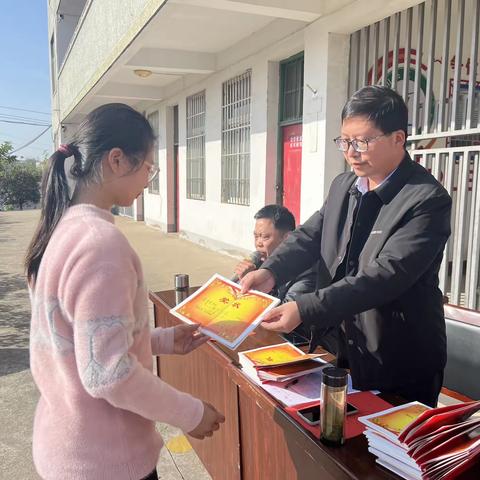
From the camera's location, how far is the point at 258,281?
6.73 feet

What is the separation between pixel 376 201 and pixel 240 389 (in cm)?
90

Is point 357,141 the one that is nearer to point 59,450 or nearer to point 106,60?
point 59,450

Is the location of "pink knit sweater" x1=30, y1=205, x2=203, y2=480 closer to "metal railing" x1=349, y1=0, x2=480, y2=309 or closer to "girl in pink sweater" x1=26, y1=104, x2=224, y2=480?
"girl in pink sweater" x1=26, y1=104, x2=224, y2=480

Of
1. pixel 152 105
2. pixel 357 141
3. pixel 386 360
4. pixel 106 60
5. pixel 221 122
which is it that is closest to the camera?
pixel 386 360

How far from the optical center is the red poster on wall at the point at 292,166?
661cm

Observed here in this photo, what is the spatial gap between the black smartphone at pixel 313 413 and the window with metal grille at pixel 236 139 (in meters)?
6.40

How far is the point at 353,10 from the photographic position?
468 centimetres

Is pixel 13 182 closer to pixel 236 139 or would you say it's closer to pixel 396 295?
pixel 236 139

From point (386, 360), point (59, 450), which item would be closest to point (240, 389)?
point (386, 360)

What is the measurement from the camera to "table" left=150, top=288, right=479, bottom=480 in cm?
124

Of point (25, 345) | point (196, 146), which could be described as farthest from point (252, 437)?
point (196, 146)

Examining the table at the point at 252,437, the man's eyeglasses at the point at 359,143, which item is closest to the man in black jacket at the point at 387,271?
the man's eyeglasses at the point at 359,143

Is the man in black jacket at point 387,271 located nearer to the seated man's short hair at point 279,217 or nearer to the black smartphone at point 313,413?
the black smartphone at point 313,413

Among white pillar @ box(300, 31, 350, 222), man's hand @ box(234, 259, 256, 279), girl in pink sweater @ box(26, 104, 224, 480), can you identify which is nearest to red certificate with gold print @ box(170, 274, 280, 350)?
girl in pink sweater @ box(26, 104, 224, 480)
